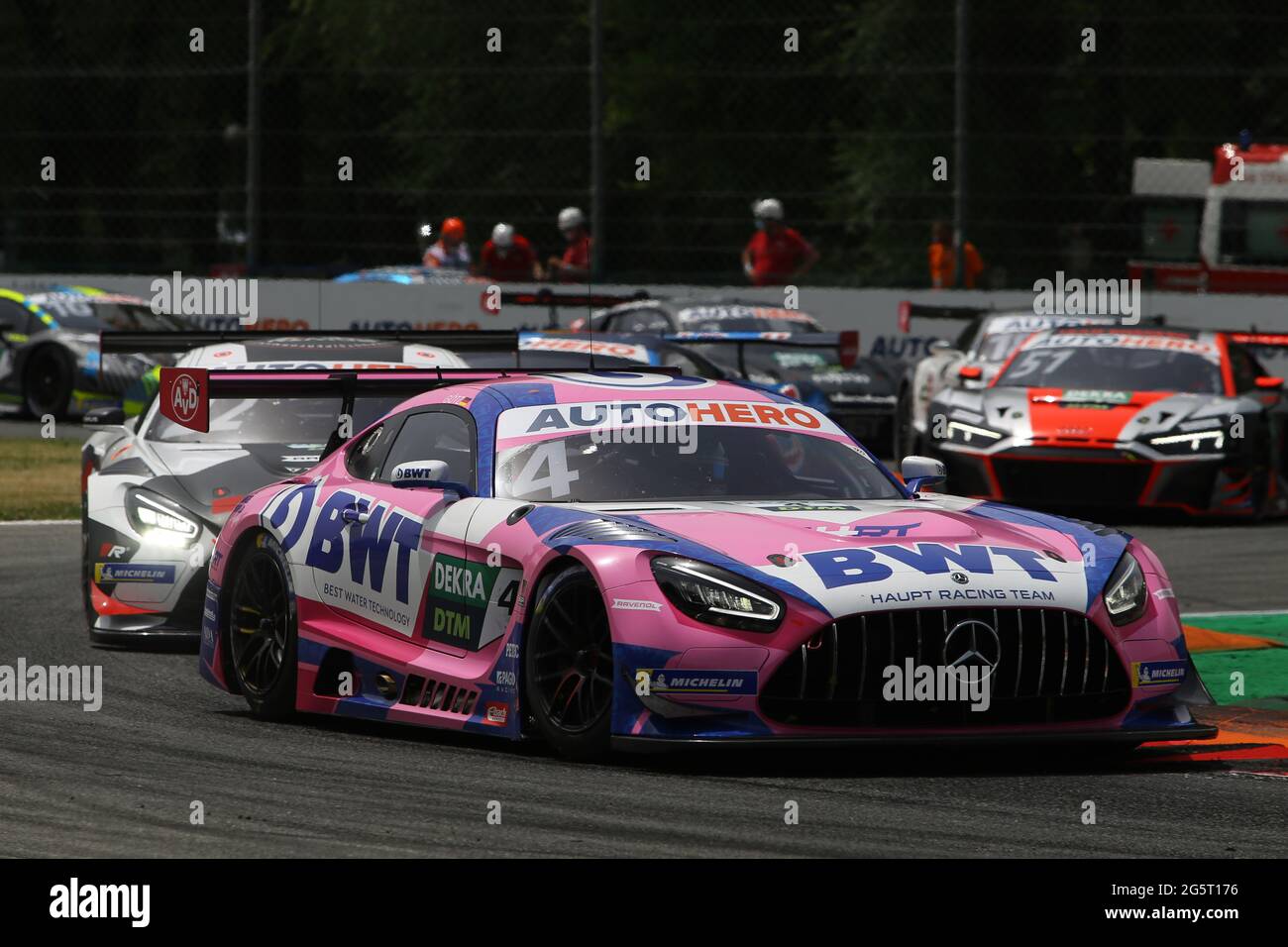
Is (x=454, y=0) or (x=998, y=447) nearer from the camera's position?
(x=998, y=447)

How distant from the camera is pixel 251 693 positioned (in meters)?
9.39

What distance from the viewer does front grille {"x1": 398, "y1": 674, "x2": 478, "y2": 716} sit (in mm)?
8336

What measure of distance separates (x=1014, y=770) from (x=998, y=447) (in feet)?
31.4

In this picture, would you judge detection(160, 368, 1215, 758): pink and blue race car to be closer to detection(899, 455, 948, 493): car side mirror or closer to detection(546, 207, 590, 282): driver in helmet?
detection(899, 455, 948, 493): car side mirror

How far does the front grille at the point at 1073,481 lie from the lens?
17172 millimetres

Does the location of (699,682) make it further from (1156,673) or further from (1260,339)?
(1260,339)

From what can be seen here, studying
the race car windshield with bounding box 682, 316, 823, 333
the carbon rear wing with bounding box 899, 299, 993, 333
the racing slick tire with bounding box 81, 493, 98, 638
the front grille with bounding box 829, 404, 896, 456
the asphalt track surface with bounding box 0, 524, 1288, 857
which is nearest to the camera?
the asphalt track surface with bounding box 0, 524, 1288, 857

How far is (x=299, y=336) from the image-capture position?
1192 cm

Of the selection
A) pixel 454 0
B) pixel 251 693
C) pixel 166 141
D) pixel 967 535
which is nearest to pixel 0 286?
pixel 166 141

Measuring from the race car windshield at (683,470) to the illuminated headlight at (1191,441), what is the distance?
856 cm

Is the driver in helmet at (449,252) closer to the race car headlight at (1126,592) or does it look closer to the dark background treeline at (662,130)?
the dark background treeline at (662,130)

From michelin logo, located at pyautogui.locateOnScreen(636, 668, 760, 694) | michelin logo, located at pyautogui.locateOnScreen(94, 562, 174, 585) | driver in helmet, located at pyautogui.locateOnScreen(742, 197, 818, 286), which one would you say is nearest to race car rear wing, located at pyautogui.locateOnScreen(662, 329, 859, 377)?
michelin logo, located at pyautogui.locateOnScreen(94, 562, 174, 585)

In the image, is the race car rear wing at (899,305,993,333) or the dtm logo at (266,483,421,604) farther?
the race car rear wing at (899,305,993,333)

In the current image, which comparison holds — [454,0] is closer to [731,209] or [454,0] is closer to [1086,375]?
[731,209]
